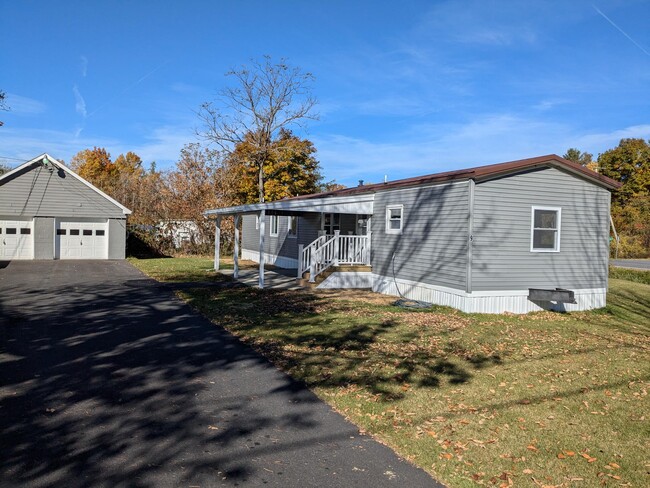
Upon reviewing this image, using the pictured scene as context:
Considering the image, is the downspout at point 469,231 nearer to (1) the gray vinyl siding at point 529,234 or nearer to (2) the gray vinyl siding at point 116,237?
(1) the gray vinyl siding at point 529,234

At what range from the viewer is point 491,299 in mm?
12023

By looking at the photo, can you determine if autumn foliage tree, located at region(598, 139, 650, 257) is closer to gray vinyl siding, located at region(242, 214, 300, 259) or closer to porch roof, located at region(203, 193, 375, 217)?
gray vinyl siding, located at region(242, 214, 300, 259)

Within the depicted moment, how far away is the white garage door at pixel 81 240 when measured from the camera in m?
25.1

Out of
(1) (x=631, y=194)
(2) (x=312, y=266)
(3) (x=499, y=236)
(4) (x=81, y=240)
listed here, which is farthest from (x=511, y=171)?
(1) (x=631, y=194)

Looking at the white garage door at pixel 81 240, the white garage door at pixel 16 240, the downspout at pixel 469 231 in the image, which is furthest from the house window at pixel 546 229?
the white garage door at pixel 16 240

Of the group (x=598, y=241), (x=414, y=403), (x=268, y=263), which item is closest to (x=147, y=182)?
(x=268, y=263)

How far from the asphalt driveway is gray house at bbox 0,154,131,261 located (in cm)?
1719

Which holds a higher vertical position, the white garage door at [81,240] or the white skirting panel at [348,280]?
the white garage door at [81,240]

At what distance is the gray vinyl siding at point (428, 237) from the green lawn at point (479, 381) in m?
1.39

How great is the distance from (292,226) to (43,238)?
1277cm

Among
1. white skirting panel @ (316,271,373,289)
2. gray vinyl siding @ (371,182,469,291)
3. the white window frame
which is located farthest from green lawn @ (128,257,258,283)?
gray vinyl siding @ (371,182,469,291)

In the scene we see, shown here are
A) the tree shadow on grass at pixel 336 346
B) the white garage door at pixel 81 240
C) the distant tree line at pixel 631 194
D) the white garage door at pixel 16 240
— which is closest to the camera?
the tree shadow on grass at pixel 336 346

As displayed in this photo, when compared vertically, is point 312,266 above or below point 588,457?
above

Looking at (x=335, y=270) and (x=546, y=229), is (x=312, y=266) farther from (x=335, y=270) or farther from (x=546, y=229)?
(x=546, y=229)
